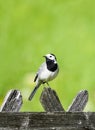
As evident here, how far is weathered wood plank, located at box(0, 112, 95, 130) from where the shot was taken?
530cm

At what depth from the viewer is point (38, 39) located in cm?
2041

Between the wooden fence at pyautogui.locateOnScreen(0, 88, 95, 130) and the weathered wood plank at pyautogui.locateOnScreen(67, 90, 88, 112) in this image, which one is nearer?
the wooden fence at pyautogui.locateOnScreen(0, 88, 95, 130)

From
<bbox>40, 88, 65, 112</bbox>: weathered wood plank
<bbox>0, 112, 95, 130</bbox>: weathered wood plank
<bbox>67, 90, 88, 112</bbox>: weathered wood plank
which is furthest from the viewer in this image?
<bbox>67, 90, 88, 112</bbox>: weathered wood plank

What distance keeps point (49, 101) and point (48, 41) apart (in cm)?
1471

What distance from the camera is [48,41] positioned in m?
20.4

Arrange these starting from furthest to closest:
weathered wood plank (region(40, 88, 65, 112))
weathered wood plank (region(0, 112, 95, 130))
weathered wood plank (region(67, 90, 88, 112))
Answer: weathered wood plank (region(67, 90, 88, 112)) < weathered wood plank (region(40, 88, 65, 112)) < weathered wood plank (region(0, 112, 95, 130))

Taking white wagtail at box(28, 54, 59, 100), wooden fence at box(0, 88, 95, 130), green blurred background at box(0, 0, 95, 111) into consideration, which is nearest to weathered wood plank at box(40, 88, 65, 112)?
wooden fence at box(0, 88, 95, 130)

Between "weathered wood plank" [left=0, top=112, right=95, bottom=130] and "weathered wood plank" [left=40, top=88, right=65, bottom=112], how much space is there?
151mm

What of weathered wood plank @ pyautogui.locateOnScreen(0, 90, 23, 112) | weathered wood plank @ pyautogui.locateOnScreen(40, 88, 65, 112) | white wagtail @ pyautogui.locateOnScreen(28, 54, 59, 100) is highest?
weathered wood plank @ pyautogui.locateOnScreen(0, 90, 23, 112)

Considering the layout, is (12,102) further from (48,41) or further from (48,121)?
(48,41)

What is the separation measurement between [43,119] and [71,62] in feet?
45.5

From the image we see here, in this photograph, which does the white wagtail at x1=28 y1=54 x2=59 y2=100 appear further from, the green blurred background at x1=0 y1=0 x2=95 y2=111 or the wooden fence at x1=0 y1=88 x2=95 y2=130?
the green blurred background at x1=0 y1=0 x2=95 y2=111

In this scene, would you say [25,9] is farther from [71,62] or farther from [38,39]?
[71,62]

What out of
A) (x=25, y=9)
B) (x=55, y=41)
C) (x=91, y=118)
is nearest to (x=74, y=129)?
(x=91, y=118)
